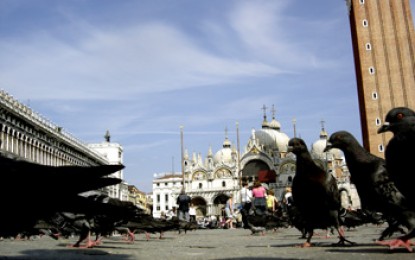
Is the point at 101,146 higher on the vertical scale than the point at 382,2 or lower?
lower

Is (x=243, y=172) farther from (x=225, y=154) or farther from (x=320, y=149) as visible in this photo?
(x=320, y=149)

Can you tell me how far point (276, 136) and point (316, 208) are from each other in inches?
2687

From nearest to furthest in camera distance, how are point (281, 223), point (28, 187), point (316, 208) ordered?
1. point (28, 187)
2. point (316, 208)
3. point (281, 223)

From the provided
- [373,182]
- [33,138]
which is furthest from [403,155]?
[33,138]

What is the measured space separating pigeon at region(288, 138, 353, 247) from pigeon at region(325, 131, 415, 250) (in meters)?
0.38

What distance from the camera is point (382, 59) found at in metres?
44.3

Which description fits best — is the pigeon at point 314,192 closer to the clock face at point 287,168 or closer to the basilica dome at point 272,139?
the clock face at point 287,168

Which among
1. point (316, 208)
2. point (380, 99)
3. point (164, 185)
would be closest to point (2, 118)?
point (316, 208)

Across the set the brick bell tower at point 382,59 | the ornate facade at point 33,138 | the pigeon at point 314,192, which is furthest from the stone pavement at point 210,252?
the brick bell tower at point 382,59

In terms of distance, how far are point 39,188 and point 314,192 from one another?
3.44 metres

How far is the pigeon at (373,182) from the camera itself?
4.32 metres

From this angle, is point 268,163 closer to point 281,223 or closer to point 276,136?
point 276,136

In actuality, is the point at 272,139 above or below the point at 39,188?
above

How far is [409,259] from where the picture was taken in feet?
11.1
